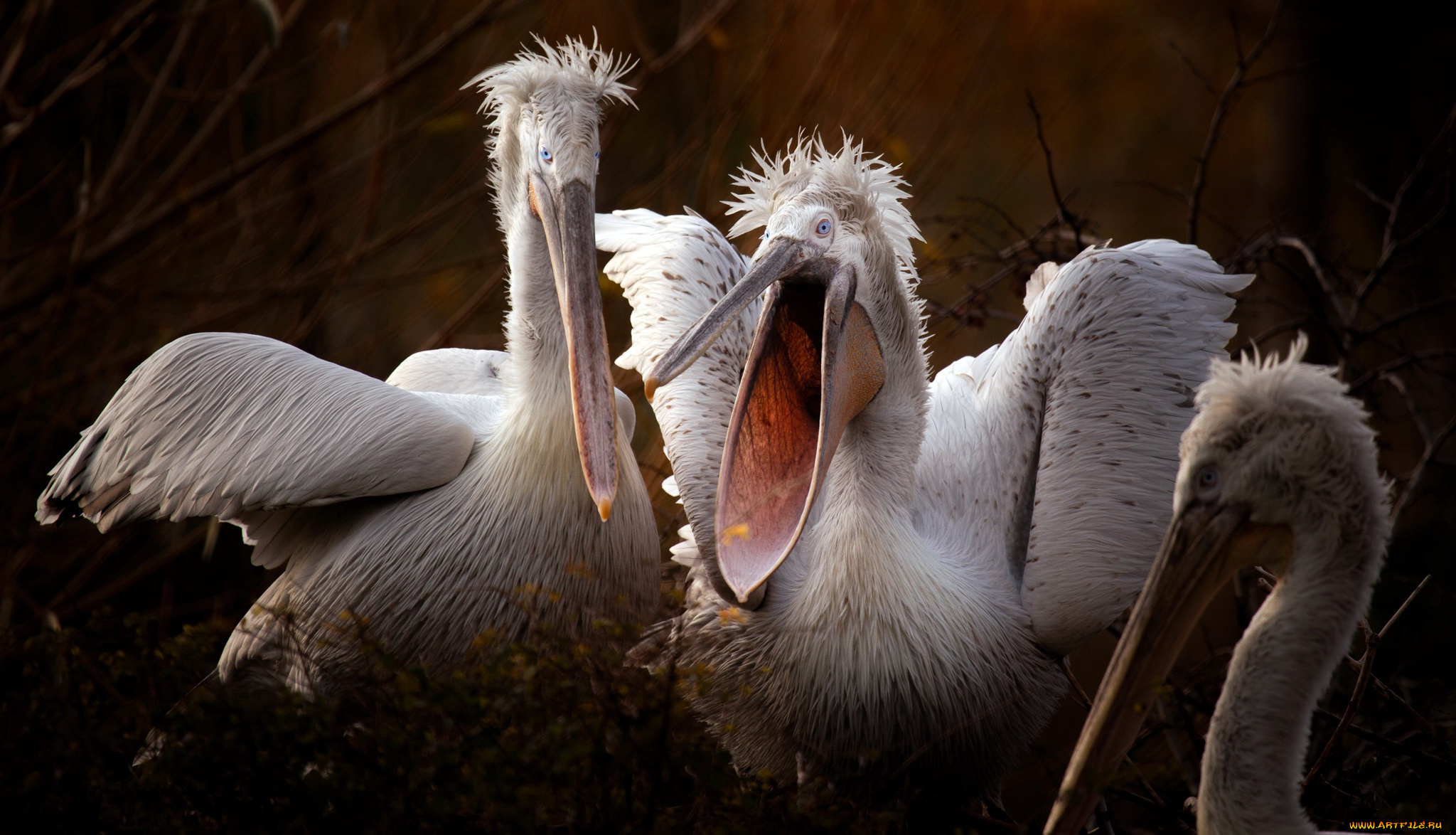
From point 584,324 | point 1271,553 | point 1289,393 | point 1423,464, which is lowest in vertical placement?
point 1271,553

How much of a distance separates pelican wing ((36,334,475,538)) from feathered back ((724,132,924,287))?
2.99ft

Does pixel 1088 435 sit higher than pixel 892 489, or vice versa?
pixel 1088 435

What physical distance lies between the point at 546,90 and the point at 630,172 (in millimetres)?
3029

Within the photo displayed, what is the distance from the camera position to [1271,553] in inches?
79.2

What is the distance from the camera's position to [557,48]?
3018mm

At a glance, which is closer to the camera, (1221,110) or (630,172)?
(1221,110)

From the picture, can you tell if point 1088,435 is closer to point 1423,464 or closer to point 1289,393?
point 1289,393

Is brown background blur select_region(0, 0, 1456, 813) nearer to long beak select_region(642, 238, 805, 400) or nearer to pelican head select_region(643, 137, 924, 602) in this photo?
pelican head select_region(643, 137, 924, 602)

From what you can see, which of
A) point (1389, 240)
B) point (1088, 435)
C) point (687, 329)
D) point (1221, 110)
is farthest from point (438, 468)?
point (1389, 240)

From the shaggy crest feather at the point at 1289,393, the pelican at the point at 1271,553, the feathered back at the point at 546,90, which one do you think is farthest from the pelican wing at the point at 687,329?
the shaggy crest feather at the point at 1289,393

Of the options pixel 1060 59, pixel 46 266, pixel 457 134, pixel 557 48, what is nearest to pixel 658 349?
pixel 557 48

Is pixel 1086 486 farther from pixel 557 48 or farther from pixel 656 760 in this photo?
pixel 557 48

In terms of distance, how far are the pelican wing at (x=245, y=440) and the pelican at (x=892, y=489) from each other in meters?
0.65

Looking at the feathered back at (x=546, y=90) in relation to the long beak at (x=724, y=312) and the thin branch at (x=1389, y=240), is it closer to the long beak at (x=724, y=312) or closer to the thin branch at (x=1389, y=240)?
the long beak at (x=724, y=312)
